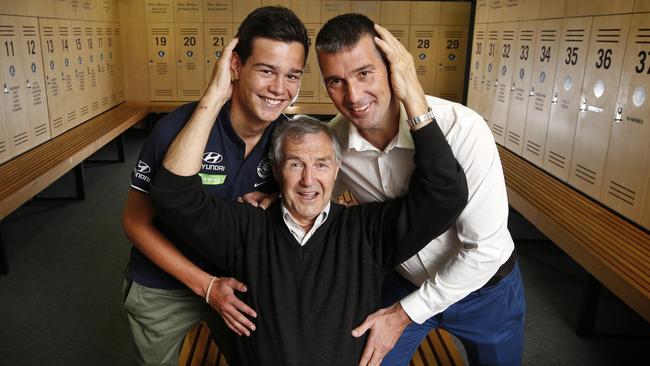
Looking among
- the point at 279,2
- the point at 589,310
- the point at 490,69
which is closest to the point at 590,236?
the point at 589,310

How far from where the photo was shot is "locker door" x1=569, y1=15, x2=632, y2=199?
3.44 m

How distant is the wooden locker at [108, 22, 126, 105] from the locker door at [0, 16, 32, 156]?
2.79 meters

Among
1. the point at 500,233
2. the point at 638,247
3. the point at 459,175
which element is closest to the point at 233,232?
the point at 459,175

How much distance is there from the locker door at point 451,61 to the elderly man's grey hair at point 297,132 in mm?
6559

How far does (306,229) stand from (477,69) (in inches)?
189

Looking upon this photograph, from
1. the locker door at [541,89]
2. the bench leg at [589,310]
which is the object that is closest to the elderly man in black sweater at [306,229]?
the bench leg at [589,310]

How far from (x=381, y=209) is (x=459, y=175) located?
0.28m

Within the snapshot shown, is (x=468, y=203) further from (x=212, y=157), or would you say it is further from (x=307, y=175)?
(x=212, y=157)

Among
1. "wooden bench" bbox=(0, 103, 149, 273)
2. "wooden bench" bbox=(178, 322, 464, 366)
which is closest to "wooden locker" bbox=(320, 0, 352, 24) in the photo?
"wooden bench" bbox=(0, 103, 149, 273)

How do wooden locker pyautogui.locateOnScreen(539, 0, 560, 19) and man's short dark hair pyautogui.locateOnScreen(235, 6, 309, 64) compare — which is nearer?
man's short dark hair pyautogui.locateOnScreen(235, 6, 309, 64)

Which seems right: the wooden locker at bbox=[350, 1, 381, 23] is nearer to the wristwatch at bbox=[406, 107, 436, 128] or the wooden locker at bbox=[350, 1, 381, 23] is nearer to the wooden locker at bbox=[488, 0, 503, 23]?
the wooden locker at bbox=[488, 0, 503, 23]

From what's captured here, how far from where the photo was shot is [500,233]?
1896 millimetres

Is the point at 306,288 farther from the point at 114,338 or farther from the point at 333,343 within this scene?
the point at 114,338

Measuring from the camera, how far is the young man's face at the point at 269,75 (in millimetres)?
1807
